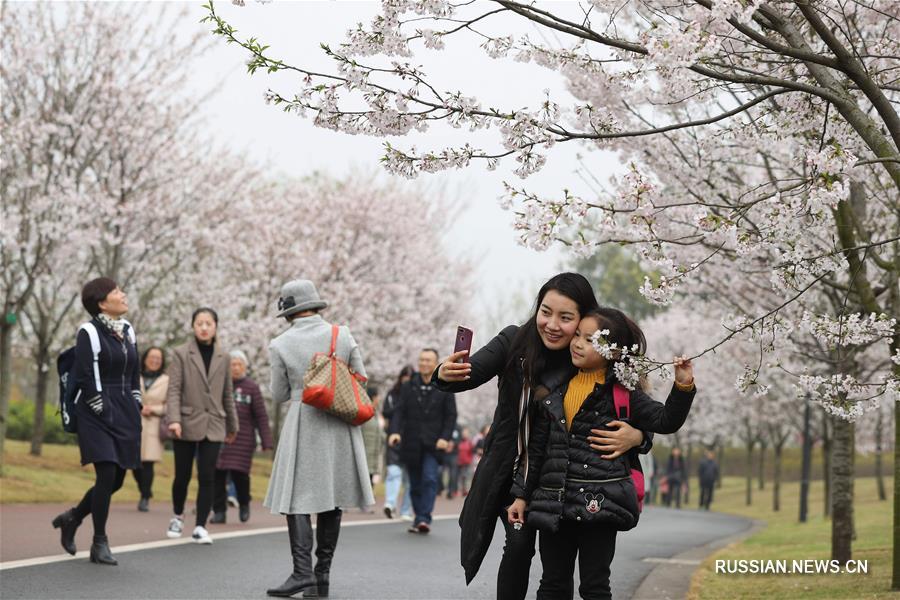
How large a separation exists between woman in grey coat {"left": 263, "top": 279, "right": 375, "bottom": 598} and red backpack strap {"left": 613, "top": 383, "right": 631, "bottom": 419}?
3.16 metres

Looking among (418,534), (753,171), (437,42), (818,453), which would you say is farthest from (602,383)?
(818,453)

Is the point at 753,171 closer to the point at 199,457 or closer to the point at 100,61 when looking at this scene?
the point at 199,457

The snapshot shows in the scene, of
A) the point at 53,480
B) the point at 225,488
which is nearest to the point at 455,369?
the point at 225,488

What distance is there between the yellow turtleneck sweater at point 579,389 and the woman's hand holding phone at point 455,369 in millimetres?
428

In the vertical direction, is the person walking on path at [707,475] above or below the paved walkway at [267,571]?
above

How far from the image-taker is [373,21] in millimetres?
5422

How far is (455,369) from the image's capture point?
15.4 ft

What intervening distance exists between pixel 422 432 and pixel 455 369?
8.63m

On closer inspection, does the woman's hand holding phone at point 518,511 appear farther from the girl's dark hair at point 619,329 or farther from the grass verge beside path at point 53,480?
the grass verge beside path at point 53,480

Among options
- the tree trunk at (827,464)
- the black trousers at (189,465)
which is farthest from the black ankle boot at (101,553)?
the tree trunk at (827,464)

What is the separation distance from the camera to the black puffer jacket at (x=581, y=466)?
4.58 metres

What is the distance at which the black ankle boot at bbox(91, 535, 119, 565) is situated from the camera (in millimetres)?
8242

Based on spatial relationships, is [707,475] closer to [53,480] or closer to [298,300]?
[53,480]

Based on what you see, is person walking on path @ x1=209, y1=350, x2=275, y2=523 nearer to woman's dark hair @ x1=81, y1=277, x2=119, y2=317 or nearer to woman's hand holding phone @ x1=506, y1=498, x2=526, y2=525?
woman's dark hair @ x1=81, y1=277, x2=119, y2=317
